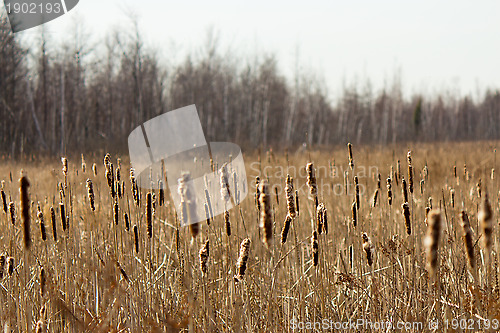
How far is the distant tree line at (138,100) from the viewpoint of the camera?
18.4m

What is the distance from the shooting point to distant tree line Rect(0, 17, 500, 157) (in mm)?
18438

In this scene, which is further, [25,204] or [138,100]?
[138,100]

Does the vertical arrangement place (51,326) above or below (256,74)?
below

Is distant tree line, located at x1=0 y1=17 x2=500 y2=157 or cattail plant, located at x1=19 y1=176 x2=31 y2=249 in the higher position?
distant tree line, located at x1=0 y1=17 x2=500 y2=157

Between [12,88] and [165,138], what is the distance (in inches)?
341

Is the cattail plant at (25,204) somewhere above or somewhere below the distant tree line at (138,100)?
below

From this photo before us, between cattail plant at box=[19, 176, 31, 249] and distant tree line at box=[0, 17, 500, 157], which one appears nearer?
cattail plant at box=[19, 176, 31, 249]

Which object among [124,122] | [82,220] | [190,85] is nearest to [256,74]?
[190,85]

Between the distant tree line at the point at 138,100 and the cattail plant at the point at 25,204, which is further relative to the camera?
the distant tree line at the point at 138,100

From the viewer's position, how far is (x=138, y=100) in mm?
22219

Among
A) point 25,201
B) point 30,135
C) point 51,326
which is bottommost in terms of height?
point 51,326

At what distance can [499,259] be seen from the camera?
263 cm

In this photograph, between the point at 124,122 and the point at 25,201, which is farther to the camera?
the point at 124,122

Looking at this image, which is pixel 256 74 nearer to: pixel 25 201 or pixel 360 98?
pixel 360 98
